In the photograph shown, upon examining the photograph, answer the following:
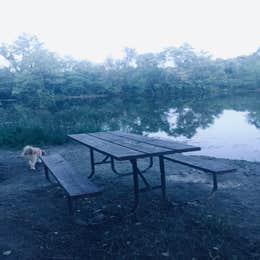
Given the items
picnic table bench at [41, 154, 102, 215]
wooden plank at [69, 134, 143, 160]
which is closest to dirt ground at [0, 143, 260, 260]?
picnic table bench at [41, 154, 102, 215]

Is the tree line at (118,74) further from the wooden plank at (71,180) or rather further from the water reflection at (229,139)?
the wooden plank at (71,180)

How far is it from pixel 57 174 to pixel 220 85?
1419 inches

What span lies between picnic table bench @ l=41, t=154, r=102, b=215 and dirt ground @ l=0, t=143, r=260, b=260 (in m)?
0.34

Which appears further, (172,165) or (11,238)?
(172,165)

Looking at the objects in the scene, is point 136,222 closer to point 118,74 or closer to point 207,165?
point 207,165

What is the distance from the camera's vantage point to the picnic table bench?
9.99 feet

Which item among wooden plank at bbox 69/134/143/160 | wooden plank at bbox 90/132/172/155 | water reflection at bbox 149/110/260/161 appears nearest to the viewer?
wooden plank at bbox 69/134/143/160

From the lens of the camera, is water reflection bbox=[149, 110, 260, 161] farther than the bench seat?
Yes

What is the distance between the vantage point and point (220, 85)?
37.6 meters

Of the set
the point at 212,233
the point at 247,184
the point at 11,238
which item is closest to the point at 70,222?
the point at 11,238

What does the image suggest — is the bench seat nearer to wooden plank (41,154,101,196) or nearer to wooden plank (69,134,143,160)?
wooden plank (69,134,143,160)

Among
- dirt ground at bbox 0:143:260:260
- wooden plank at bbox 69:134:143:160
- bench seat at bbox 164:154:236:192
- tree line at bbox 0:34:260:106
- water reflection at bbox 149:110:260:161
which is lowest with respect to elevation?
A: water reflection at bbox 149:110:260:161

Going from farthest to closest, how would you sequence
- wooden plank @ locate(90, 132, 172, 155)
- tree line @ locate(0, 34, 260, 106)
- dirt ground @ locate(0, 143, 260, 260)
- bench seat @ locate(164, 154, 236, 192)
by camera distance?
Answer: tree line @ locate(0, 34, 260, 106) < bench seat @ locate(164, 154, 236, 192) < wooden plank @ locate(90, 132, 172, 155) < dirt ground @ locate(0, 143, 260, 260)

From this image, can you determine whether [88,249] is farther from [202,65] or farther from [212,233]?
[202,65]
